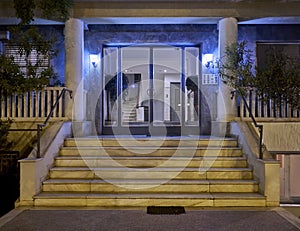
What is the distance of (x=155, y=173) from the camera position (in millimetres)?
6148

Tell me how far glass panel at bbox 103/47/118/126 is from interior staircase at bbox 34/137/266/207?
8.61 feet

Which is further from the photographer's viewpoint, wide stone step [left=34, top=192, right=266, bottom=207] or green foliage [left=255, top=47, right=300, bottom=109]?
green foliage [left=255, top=47, right=300, bottom=109]

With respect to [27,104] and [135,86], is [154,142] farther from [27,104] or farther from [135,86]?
[135,86]

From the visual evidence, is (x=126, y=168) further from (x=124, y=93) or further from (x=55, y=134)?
(x=124, y=93)

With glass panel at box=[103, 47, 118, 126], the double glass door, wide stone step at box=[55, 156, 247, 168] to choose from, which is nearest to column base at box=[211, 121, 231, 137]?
the double glass door

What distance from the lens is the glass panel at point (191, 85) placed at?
9625mm

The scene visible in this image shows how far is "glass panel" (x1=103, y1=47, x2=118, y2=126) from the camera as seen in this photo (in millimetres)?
9658

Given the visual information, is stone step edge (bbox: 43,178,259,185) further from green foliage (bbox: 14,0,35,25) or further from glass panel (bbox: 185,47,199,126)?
glass panel (bbox: 185,47,199,126)

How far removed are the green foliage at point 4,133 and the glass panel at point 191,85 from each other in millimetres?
4852

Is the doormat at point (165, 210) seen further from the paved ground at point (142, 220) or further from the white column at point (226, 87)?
the white column at point (226, 87)

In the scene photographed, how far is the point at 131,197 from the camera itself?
5.45 metres

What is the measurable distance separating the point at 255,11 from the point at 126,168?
5.03 meters

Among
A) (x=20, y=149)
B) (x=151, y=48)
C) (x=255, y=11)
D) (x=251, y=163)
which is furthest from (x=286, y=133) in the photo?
(x=20, y=149)

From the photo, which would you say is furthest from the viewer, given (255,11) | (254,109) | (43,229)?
(255,11)
